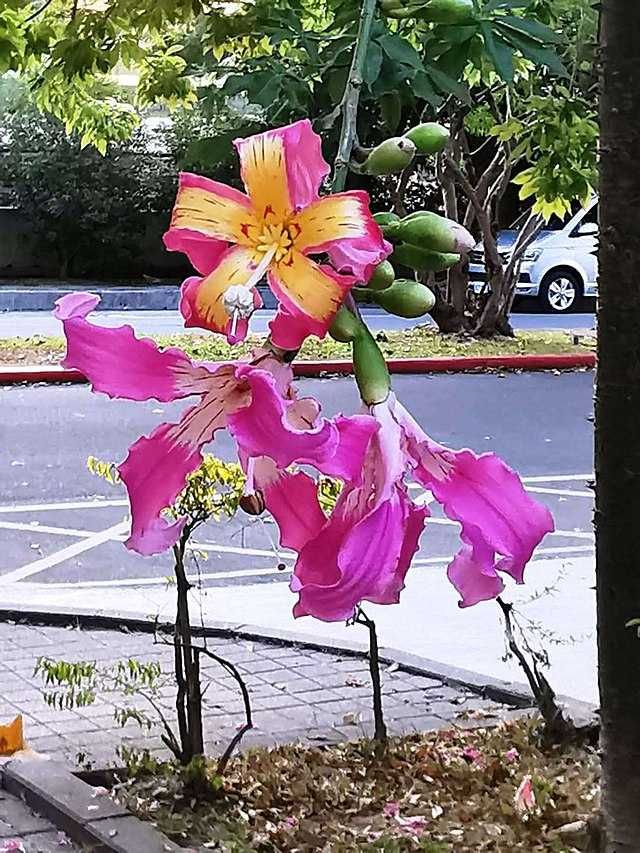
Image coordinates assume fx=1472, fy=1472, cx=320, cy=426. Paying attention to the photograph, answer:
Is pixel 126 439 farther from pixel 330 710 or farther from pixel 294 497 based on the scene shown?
pixel 294 497

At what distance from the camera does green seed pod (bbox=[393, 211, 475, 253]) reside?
0.87 metres

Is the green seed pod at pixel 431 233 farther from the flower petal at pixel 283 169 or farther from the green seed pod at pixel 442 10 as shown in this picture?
the green seed pod at pixel 442 10

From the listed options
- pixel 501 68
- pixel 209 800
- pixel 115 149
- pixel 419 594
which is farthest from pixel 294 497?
pixel 115 149

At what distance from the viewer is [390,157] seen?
0.90 meters

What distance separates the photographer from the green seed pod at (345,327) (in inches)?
31.9

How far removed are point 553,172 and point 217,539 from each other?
3.48 metres

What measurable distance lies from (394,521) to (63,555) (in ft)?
23.7

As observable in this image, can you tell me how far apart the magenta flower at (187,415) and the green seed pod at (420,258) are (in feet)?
0.31

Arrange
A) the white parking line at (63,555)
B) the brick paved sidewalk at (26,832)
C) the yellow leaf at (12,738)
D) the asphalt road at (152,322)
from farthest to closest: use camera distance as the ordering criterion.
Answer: the asphalt road at (152,322)
the white parking line at (63,555)
the yellow leaf at (12,738)
the brick paved sidewalk at (26,832)

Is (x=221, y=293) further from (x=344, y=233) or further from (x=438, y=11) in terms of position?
(x=438, y=11)

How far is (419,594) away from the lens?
6.94 metres

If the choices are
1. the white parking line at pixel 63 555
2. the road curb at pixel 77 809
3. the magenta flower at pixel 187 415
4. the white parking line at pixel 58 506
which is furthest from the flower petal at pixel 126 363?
the white parking line at pixel 58 506

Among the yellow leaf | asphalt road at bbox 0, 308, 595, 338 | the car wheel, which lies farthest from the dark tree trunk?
the car wheel

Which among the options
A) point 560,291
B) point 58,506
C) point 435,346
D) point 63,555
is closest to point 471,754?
point 63,555
